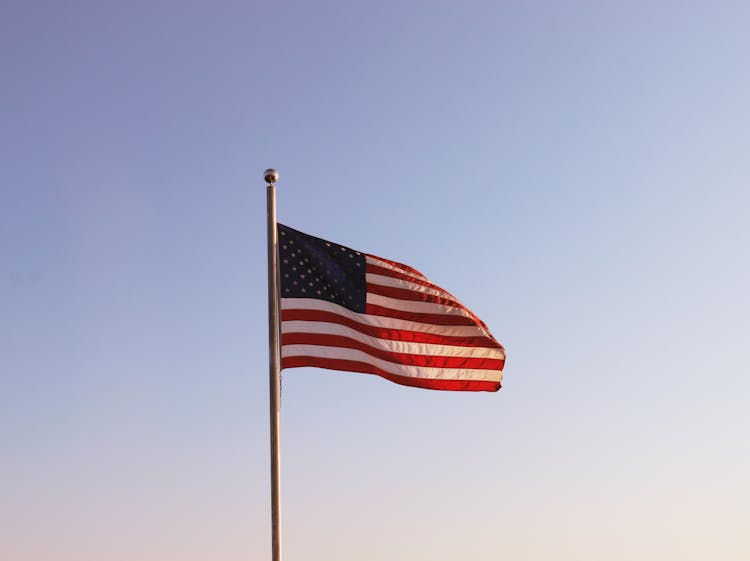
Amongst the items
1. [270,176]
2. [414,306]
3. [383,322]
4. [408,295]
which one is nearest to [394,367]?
[383,322]

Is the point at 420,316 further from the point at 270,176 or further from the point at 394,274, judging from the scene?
the point at 270,176

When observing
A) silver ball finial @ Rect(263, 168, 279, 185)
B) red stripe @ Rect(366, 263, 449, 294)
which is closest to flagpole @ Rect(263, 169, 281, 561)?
silver ball finial @ Rect(263, 168, 279, 185)

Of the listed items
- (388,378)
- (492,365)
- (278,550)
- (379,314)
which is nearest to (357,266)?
(379,314)

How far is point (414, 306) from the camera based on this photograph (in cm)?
2142

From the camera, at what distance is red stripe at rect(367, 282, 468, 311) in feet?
68.6

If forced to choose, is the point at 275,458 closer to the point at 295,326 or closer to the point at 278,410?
the point at 278,410

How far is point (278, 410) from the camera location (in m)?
17.5

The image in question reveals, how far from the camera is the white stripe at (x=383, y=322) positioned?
1972 cm

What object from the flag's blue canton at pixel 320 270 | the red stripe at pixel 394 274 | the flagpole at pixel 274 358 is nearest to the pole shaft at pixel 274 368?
the flagpole at pixel 274 358

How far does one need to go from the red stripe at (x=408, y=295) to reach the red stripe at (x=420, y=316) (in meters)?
0.29

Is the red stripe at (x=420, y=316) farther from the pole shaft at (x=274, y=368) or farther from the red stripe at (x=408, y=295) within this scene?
the pole shaft at (x=274, y=368)

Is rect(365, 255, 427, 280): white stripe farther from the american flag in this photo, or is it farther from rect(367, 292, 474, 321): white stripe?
rect(367, 292, 474, 321): white stripe

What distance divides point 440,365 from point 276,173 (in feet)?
19.0

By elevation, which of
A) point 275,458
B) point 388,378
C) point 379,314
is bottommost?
point 275,458
